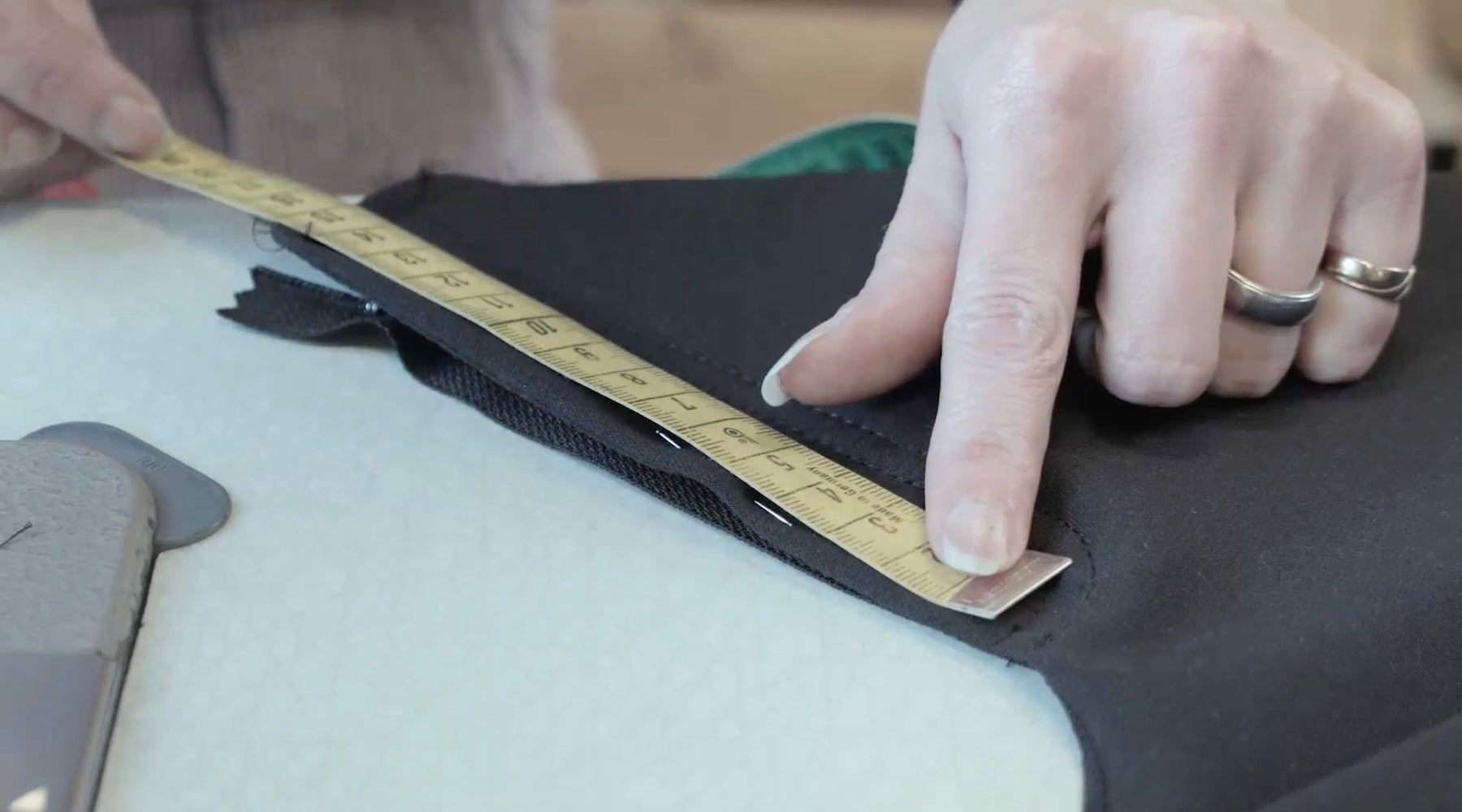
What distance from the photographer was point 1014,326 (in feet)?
1.89

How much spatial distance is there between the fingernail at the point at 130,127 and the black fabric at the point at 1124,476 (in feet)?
0.50

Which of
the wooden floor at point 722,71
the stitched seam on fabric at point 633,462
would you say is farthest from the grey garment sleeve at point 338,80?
the wooden floor at point 722,71

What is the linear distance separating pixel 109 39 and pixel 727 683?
0.77m

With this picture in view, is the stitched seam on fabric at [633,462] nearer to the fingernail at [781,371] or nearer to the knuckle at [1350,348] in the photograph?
the fingernail at [781,371]

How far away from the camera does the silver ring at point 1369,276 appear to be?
0.69 meters

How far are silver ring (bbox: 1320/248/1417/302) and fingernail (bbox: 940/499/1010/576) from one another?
1.03 ft

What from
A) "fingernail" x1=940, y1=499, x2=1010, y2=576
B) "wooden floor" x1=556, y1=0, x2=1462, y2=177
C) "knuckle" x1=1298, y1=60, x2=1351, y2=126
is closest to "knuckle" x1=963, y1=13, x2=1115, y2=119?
"knuckle" x1=1298, y1=60, x2=1351, y2=126

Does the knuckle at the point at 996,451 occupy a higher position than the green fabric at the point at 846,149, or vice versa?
the green fabric at the point at 846,149

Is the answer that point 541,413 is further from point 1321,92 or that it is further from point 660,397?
point 1321,92

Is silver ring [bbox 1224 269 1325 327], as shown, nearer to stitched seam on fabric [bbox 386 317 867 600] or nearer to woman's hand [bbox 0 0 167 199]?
stitched seam on fabric [bbox 386 317 867 600]

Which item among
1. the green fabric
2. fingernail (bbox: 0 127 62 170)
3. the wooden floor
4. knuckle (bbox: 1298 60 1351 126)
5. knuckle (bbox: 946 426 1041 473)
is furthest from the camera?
the wooden floor

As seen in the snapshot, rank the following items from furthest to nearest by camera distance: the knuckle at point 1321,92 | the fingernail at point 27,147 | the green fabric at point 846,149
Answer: the green fabric at point 846,149, the fingernail at point 27,147, the knuckle at point 1321,92

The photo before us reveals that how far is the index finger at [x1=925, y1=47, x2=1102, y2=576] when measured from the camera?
1.79ft

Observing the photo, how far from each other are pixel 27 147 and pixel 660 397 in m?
0.47
